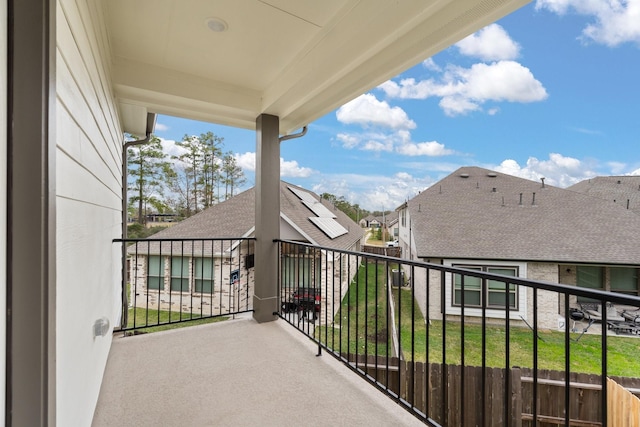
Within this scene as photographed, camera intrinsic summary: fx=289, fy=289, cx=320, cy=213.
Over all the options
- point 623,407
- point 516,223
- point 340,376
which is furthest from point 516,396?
point 516,223

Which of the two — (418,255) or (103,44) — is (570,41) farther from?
(103,44)

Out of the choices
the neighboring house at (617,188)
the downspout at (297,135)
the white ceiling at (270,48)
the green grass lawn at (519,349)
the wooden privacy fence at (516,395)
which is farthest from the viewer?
the green grass lawn at (519,349)

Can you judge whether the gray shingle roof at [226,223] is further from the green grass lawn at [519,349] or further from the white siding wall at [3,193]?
the white siding wall at [3,193]

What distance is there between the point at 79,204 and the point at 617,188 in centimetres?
710

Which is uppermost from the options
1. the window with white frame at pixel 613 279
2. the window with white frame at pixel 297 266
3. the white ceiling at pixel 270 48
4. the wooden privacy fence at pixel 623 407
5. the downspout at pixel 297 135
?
the white ceiling at pixel 270 48

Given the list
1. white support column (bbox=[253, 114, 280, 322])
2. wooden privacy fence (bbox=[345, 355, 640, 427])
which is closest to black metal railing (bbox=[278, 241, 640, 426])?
wooden privacy fence (bbox=[345, 355, 640, 427])

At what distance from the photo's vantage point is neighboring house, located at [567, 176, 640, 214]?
4363mm

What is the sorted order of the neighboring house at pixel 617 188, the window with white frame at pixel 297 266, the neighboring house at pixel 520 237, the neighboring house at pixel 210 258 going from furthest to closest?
the neighboring house at pixel 520 237 < the neighboring house at pixel 210 258 < the neighboring house at pixel 617 188 < the window with white frame at pixel 297 266

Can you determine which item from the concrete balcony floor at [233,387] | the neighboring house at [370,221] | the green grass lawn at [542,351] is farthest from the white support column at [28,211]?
the neighboring house at [370,221]

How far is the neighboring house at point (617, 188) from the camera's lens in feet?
14.3

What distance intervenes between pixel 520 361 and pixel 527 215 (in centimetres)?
450

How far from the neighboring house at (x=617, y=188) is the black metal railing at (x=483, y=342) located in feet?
5.66

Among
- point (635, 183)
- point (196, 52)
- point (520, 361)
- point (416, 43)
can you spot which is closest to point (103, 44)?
point (196, 52)

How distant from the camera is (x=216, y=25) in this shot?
189cm
